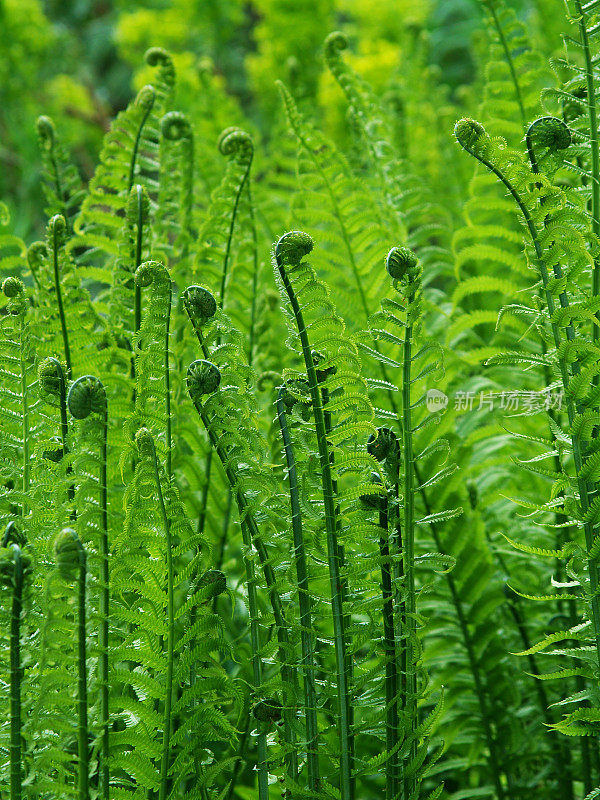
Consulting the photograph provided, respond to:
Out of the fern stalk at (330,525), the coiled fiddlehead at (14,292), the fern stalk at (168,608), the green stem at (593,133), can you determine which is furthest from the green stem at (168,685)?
the green stem at (593,133)

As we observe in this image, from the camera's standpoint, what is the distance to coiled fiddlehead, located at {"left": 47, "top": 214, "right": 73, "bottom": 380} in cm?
73

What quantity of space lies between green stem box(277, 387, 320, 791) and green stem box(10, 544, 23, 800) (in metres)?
0.18

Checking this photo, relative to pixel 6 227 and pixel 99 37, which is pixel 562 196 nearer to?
pixel 6 227

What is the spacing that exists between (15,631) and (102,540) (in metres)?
0.11

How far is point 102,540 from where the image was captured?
629mm

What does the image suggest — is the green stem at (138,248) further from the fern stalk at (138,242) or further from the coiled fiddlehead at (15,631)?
the coiled fiddlehead at (15,631)

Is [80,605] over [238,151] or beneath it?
beneath

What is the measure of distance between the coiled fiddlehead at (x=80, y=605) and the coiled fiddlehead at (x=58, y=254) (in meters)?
0.25

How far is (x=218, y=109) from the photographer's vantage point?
61.7 inches

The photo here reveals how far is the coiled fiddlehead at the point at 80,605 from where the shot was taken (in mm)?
503

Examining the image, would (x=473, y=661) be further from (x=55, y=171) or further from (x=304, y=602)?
(x=55, y=171)

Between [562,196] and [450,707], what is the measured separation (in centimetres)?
67

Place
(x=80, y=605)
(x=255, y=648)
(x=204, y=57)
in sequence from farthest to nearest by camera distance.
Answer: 1. (x=204, y=57)
2. (x=255, y=648)
3. (x=80, y=605)

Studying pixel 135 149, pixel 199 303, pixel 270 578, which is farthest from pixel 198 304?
pixel 135 149
